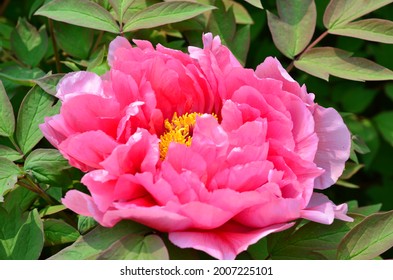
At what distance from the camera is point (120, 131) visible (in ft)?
2.64

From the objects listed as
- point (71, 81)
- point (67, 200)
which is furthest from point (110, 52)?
point (67, 200)

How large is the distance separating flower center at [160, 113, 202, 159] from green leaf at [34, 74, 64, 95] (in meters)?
0.17

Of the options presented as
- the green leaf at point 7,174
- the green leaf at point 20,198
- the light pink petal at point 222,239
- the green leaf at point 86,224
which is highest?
the light pink petal at point 222,239

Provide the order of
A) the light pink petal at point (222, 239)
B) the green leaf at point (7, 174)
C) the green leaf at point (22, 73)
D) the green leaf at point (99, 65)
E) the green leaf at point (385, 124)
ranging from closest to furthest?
the light pink petal at point (222, 239)
the green leaf at point (7, 174)
the green leaf at point (99, 65)
the green leaf at point (22, 73)
the green leaf at point (385, 124)

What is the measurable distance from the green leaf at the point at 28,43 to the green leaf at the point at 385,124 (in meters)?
0.72

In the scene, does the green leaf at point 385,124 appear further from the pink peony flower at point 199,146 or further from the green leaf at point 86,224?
the green leaf at point 86,224

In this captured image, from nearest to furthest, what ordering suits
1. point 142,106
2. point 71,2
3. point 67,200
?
point 67,200 < point 142,106 < point 71,2

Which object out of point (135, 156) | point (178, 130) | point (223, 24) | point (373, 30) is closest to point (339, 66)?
point (373, 30)

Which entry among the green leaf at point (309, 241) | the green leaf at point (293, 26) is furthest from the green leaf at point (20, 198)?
the green leaf at point (293, 26)

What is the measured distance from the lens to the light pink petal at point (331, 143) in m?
Result: 0.85

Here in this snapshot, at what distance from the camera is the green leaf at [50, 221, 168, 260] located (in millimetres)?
740

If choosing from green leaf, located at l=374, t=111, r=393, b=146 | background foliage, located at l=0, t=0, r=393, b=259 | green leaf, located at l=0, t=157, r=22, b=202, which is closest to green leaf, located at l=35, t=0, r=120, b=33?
background foliage, located at l=0, t=0, r=393, b=259
